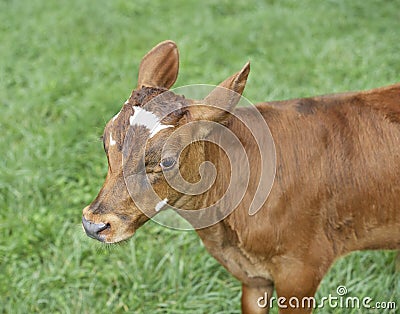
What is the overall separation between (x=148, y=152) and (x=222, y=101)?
410 mm

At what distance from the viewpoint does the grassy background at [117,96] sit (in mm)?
4422

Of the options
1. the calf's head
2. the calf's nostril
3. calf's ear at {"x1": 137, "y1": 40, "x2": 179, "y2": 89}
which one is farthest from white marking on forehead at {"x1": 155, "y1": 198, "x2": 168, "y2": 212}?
calf's ear at {"x1": 137, "y1": 40, "x2": 179, "y2": 89}

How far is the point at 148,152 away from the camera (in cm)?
298

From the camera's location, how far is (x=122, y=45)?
24.4 feet

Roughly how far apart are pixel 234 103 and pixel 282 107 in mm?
562

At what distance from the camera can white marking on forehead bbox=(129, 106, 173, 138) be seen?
9.82 feet

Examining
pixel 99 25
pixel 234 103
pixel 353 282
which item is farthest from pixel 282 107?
pixel 99 25

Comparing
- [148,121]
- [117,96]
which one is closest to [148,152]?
[148,121]

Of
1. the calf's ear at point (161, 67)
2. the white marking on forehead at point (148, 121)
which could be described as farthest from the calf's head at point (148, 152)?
the calf's ear at point (161, 67)

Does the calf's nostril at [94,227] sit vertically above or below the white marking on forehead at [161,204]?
below

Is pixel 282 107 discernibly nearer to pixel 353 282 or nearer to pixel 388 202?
pixel 388 202

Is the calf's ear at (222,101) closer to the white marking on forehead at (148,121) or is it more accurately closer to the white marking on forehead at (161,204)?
the white marking on forehead at (148,121)

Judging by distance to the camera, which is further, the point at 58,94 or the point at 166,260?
the point at 58,94

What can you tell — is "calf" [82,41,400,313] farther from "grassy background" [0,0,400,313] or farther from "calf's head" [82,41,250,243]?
"grassy background" [0,0,400,313]
